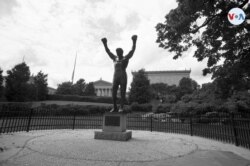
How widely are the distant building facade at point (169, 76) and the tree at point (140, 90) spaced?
201 ft

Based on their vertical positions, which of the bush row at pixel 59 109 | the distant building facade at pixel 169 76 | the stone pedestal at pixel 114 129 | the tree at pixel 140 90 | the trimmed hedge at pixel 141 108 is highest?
the distant building facade at pixel 169 76

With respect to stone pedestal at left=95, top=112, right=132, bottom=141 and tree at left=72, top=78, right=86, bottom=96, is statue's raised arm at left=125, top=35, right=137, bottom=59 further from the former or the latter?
tree at left=72, top=78, right=86, bottom=96

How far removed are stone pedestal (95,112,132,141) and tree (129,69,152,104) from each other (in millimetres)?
39643

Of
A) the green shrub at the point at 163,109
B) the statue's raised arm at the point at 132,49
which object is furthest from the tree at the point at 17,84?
the statue's raised arm at the point at 132,49

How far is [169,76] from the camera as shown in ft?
362

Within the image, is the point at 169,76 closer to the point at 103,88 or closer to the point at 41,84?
the point at 103,88

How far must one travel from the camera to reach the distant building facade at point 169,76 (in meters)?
109

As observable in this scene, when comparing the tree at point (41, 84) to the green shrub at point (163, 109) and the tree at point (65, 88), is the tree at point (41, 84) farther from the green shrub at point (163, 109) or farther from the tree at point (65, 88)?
the green shrub at point (163, 109)

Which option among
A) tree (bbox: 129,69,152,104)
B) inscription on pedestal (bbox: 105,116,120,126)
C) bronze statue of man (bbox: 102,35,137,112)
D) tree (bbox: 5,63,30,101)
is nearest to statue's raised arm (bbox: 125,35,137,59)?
bronze statue of man (bbox: 102,35,137,112)

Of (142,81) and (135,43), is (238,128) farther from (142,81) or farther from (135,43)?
(142,81)

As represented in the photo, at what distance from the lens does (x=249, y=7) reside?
1154cm

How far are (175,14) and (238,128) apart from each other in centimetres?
757

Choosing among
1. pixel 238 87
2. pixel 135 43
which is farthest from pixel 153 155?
pixel 238 87

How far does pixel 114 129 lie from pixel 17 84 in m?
35.2
